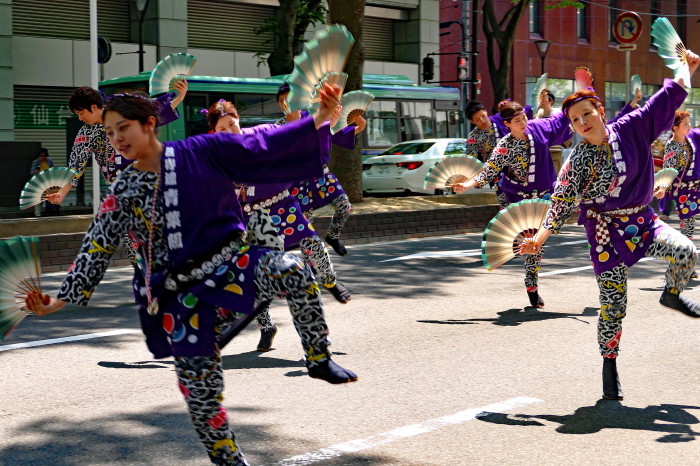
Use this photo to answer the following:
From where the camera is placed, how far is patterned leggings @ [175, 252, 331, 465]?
3.76m

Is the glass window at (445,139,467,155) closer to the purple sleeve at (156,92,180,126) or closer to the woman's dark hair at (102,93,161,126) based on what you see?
the purple sleeve at (156,92,180,126)

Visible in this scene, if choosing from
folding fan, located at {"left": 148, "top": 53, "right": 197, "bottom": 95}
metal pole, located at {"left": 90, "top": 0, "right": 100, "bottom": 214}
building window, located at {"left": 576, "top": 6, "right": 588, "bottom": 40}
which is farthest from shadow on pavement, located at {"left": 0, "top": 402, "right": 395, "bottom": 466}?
building window, located at {"left": 576, "top": 6, "right": 588, "bottom": 40}

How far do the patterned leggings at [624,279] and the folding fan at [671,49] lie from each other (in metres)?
0.97

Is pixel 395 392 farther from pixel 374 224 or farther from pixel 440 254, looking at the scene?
pixel 374 224

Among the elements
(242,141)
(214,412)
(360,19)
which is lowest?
(214,412)

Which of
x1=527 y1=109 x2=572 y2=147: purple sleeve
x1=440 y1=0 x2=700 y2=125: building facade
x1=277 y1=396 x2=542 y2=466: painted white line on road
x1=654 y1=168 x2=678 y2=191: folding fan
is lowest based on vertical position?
x1=277 y1=396 x2=542 y2=466: painted white line on road

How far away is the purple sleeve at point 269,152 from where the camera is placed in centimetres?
387

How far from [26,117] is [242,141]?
23208 mm

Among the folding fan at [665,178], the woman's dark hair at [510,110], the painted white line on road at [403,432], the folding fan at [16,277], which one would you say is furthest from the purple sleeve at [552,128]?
the folding fan at [16,277]

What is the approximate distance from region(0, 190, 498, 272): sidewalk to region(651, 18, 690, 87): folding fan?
7765 mm

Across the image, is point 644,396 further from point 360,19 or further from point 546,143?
point 360,19

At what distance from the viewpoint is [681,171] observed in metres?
11.5

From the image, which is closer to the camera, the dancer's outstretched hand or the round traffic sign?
the dancer's outstretched hand

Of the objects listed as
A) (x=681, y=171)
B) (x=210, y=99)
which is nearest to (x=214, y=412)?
(x=681, y=171)
